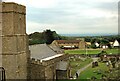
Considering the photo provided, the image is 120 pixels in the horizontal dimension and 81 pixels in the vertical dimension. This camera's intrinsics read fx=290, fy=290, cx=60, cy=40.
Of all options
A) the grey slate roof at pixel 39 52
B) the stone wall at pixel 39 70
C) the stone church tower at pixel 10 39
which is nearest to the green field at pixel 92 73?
the grey slate roof at pixel 39 52

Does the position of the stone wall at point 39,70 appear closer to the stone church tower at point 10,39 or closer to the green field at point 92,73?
the stone church tower at point 10,39

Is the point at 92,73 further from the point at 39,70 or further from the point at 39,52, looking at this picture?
the point at 39,70

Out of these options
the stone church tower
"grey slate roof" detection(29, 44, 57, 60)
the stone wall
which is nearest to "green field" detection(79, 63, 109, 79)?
"grey slate roof" detection(29, 44, 57, 60)

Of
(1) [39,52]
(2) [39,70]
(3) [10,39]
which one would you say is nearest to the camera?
(3) [10,39]

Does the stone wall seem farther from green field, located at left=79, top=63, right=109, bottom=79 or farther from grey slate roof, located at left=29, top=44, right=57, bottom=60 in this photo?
green field, located at left=79, top=63, right=109, bottom=79

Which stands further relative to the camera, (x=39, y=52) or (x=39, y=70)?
(x=39, y=52)

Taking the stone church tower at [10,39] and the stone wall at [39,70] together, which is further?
the stone wall at [39,70]

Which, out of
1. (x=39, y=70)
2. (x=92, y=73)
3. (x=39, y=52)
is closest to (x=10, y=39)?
(x=39, y=70)

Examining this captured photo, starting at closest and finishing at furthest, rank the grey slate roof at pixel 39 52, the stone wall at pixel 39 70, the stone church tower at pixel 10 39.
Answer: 1. the stone church tower at pixel 10 39
2. the stone wall at pixel 39 70
3. the grey slate roof at pixel 39 52

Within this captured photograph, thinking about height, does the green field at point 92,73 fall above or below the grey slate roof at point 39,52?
below

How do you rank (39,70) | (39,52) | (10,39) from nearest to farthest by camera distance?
(10,39), (39,70), (39,52)

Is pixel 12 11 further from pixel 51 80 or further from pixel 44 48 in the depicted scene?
pixel 44 48

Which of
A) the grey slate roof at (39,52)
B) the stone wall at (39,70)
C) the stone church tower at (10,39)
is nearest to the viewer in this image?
the stone church tower at (10,39)

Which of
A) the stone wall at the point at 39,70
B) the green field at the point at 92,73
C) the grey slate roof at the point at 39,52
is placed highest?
the grey slate roof at the point at 39,52
